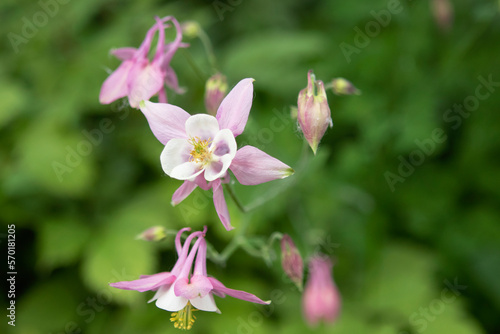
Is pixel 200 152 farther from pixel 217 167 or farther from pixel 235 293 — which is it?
pixel 235 293

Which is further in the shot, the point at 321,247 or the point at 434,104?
the point at 321,247

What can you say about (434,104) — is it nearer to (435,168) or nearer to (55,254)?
(435,168)

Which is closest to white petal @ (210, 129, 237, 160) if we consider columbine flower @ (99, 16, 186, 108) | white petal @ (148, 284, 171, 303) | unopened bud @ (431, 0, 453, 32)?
columbine flower @ (99, 16, 186, 108)

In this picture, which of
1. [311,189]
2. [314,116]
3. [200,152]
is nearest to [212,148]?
[200,152]

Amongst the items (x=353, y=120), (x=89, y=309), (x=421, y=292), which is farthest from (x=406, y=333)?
(x=89, y=309)

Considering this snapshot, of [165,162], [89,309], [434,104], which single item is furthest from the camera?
[89,309]

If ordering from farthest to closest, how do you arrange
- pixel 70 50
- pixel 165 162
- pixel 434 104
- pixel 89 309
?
pixel 70 50
pixel 89 309
pixel 434 104
pixel 165 162
